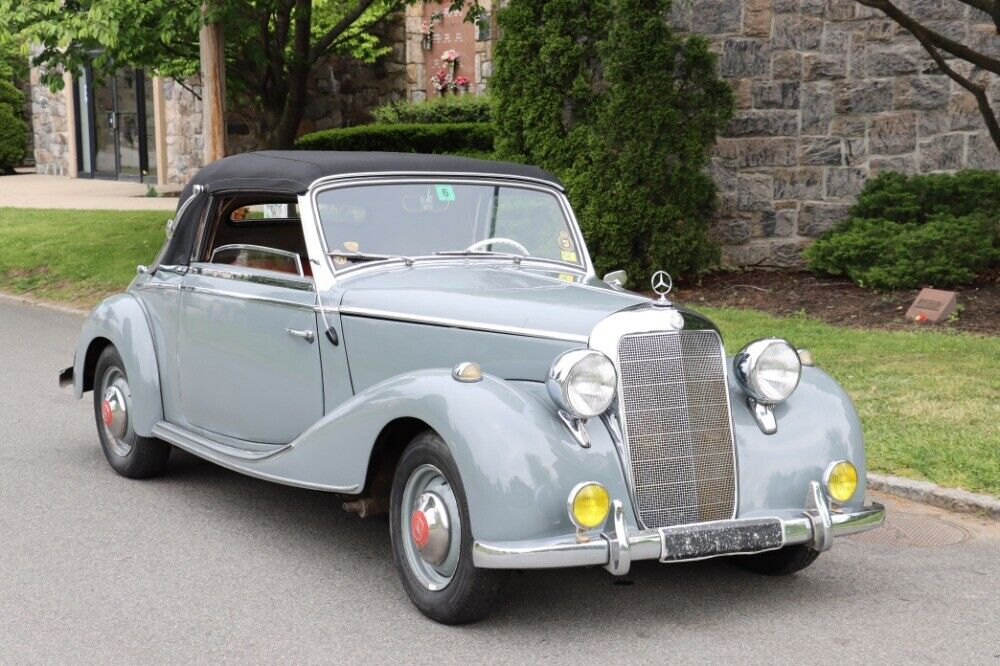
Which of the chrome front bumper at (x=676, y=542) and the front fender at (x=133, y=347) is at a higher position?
the front fender at (x=133, y=347)

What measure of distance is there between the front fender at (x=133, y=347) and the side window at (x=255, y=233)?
1.70 ft

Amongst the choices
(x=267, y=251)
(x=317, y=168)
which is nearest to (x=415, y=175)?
(x=317, y=168)

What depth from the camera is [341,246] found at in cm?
510

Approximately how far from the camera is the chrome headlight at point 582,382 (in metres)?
3.97

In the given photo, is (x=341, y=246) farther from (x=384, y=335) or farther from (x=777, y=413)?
(x=777, y=413)

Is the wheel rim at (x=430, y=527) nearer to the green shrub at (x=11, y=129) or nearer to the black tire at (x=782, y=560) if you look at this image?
the black tire at (x=782, y=560)

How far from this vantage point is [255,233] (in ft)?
20.3

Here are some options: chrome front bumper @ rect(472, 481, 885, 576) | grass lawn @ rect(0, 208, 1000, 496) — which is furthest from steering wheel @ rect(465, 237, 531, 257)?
grass lawn @ rect(0, 208, 1000, 496)

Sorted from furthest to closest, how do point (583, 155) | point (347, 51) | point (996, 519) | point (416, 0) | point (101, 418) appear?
point (347, 51), point (416, 0), point (583, 155), point (101, 418), point (996, 519)

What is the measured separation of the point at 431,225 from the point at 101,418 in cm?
237

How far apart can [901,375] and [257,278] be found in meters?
4.45

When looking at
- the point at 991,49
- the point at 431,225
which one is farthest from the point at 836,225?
the point at 431,225

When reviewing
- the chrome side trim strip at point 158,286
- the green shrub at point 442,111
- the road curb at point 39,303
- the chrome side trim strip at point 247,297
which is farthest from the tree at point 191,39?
the chrome side trim strip at point 247,297

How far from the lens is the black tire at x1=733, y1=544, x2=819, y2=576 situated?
14.9ft
